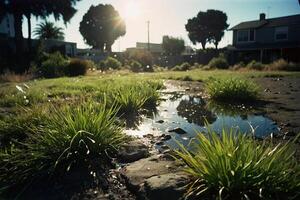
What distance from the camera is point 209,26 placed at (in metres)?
71.8

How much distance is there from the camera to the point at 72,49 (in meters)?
51.7

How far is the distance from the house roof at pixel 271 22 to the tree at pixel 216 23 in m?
30.5

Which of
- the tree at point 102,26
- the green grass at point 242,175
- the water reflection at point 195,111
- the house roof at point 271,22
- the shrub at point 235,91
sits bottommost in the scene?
the water reflection at point 195,111

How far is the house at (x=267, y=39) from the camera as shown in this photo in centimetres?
3525

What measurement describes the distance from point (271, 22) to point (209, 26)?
34326 millimetres

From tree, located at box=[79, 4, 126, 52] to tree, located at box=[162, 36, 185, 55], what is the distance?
17.0 m

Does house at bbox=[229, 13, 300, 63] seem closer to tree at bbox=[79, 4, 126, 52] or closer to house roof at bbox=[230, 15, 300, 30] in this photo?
house roof at bbox=[230, 15, 300, 30]

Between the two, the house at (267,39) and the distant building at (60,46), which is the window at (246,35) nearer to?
the house at (267,39)

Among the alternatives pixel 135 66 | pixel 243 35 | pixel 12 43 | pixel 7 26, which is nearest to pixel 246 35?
pixel 243 35

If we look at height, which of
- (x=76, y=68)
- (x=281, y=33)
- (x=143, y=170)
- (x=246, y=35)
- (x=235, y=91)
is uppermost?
(x=246, y=35)

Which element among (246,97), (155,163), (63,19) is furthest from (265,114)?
(63,19)

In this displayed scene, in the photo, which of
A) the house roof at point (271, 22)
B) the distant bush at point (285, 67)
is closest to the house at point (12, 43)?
the distant bush at point (285, 67)

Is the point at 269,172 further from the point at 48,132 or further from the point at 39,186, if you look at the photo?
the point at 48,132

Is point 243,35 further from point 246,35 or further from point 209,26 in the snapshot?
point 209,26
